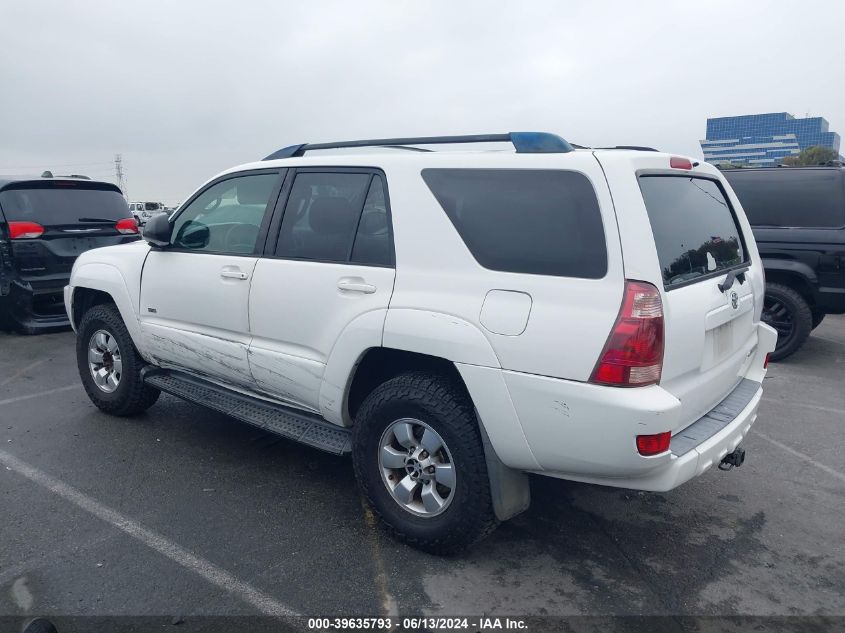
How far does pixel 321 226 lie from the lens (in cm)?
358

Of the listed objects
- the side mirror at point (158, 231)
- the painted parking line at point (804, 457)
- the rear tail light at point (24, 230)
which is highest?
the side mirror at point (158, 231)

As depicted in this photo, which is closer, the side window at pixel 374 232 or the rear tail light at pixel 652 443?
the rear tail light at pixel 652 443

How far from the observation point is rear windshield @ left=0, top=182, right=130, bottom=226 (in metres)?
7.45

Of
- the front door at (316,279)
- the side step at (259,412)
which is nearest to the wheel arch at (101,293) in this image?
the side step at (259,412)

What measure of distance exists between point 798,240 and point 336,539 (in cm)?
565

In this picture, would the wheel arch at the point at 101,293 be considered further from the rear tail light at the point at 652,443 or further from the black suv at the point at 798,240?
the black suv at the point at 798,240

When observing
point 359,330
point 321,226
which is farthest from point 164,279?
point 359,330

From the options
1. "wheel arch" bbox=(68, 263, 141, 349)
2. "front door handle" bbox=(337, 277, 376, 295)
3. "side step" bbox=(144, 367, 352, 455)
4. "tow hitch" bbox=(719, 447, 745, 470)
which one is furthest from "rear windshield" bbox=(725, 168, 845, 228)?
"wheel arch" bbox=(68, 263, 141, 349)

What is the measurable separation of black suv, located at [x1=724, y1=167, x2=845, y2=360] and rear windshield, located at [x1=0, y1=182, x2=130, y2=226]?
7.42 metres

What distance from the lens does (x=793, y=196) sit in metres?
6.70

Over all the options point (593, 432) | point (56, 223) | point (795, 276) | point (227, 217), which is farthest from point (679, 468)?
point (56, 223)

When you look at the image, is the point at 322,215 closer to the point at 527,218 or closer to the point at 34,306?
the point at 527,218

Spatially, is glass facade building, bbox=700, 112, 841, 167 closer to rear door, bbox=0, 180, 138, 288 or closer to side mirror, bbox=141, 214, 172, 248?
rear door, bbox=0, 180, 138, 288

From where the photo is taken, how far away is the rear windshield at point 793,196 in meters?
6.52
